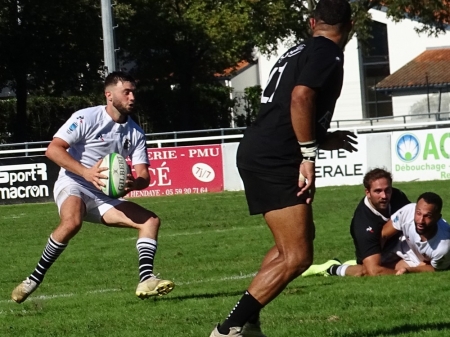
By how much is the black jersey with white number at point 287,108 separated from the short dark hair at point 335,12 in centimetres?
13

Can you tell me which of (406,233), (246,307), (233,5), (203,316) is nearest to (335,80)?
(246,307)

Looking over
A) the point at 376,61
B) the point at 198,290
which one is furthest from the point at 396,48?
the point at 198,290

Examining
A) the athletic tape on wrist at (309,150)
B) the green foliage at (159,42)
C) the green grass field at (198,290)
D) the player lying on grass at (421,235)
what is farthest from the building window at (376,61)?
the athletic tape on wrist at (309,150)

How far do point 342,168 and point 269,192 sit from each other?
1868 cm

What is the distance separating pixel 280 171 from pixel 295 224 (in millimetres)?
311

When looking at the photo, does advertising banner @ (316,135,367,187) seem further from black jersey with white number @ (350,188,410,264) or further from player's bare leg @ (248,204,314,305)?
player's bare leg @ (248,204,314,305)

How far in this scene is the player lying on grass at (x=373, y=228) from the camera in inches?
398

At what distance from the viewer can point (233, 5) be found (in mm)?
43406

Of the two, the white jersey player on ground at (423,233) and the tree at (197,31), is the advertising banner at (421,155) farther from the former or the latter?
the tree at (197,31)

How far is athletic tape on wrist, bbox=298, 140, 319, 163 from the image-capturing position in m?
5.73

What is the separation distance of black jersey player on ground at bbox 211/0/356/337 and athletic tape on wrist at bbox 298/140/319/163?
0.13 feet

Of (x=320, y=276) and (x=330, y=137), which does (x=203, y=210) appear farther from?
(x=330, y=137)

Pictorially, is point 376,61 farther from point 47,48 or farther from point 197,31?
point 47,48

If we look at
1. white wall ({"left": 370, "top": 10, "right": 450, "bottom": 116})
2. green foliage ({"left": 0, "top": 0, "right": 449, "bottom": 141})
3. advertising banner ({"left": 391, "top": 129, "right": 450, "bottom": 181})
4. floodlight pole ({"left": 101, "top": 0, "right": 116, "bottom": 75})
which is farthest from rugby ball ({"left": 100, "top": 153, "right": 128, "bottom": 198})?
white wall ({"left": 370, "top": 10, "right": 450, "bottom": 116})
